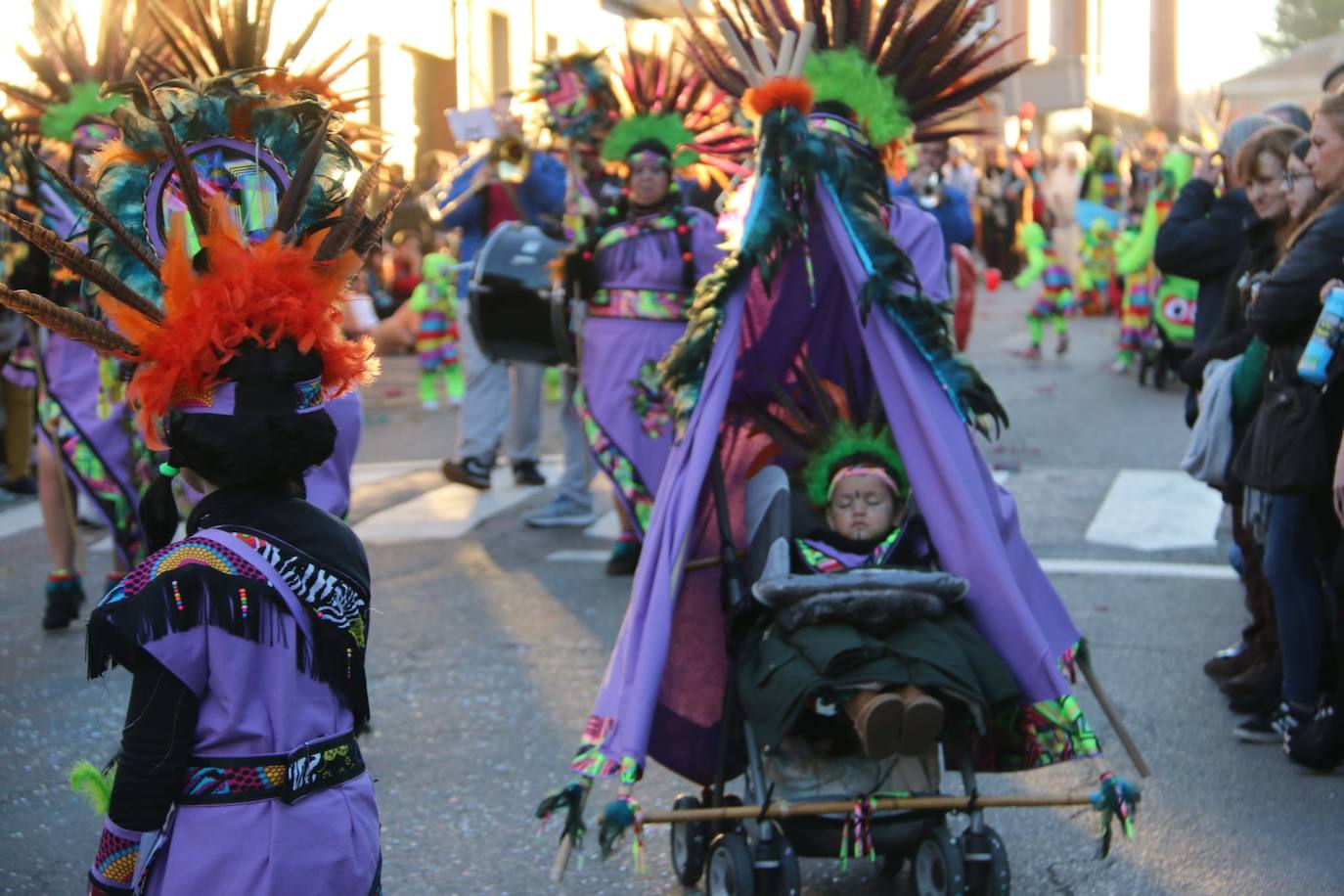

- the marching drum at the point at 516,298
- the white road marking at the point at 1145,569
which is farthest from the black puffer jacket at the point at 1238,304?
the marching drum at the point at 516,298

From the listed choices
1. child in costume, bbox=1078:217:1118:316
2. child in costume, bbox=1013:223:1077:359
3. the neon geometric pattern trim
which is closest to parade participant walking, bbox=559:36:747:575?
the neon geometric pattern trim

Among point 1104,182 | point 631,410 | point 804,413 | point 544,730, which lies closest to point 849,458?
point 804,413

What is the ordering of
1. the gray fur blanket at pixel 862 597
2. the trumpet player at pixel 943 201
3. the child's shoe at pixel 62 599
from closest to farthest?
the gray fur blanket at pixel 862 597, the child's shoe at pixel 62 599, the trumpet player at pixel 943 201

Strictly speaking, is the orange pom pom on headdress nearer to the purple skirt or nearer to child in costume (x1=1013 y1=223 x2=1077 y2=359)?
the purple skirt

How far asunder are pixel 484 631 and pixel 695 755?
2.63 meters

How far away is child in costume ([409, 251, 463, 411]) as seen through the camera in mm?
12820

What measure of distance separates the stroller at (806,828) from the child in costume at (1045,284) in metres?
11.9

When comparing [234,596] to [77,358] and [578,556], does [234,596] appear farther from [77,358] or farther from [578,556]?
[578,556]

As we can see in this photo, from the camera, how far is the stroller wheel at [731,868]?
3.91 metres

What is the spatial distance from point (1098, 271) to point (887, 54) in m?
15.3

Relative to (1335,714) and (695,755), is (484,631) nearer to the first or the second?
(695,755)

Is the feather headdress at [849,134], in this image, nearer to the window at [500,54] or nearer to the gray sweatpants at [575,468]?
the gray sweatpants at [575,468]

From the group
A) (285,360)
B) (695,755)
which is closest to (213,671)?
(285,360)

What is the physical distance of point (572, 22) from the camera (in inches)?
1029
